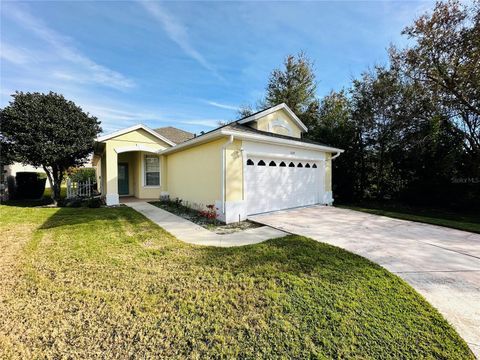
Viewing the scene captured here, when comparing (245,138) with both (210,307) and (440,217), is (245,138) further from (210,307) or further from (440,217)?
(440,217)

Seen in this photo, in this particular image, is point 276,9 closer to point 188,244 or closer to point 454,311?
point 188,244

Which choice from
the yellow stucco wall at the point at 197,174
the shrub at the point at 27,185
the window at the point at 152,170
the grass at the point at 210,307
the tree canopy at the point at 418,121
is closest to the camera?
the grass at the point at 210,307

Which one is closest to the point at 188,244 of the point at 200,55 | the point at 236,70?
the point at 200,55

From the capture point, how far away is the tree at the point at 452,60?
9.70 meters

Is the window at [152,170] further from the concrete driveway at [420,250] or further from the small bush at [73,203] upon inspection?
the concrete driveway at [420,250]

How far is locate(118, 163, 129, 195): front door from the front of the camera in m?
15.2

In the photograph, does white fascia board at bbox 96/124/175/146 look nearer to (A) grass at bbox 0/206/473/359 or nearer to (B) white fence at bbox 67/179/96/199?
(B) white fence at bbox 67/179/96/199

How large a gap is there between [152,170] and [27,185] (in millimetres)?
9521

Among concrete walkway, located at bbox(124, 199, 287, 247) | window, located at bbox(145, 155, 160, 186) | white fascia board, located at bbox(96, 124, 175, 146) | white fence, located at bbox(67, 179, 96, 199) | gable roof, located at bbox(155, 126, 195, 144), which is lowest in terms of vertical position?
concrete walkway, located at bbox(124, 199, 287, 247)

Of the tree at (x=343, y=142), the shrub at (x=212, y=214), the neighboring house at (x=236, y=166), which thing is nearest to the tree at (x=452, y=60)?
the tree at (x=343, y=142)

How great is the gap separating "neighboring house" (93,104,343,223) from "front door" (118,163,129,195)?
1.14 metres

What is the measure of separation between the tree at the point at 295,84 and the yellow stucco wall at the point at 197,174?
43.8 ft

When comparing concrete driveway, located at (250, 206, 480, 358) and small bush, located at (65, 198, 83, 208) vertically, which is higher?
small bush, located at (65, 198, 83, 208)

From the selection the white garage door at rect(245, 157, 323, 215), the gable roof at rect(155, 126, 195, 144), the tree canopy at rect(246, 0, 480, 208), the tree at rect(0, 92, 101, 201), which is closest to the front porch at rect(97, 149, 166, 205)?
the tree at rect(0, 92, 101, 201)
